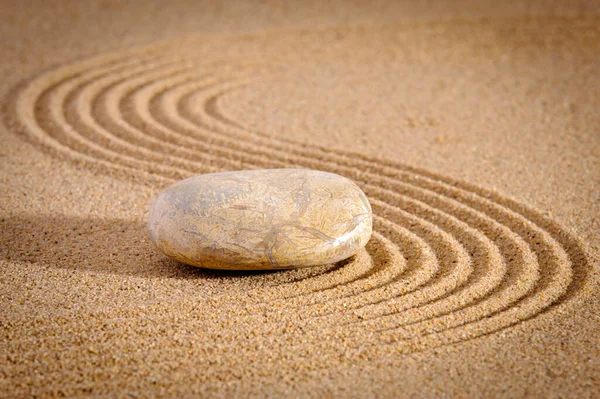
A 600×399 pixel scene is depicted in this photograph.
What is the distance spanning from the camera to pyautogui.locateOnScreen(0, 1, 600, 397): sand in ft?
10.0

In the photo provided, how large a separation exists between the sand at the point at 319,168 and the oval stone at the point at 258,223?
0.18m

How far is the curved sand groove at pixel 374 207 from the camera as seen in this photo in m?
3.46

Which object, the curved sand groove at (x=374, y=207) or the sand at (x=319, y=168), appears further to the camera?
the curved sand groove at (x=374, y=207)

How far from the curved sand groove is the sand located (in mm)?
18

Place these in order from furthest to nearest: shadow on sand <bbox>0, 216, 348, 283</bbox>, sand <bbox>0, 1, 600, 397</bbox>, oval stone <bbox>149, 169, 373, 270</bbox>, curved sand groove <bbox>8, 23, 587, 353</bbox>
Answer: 1. shadow on sand <bbox>0, 216, 348, 283</bbox>
2. oval stone <bbox>149, 169, 373, 270</bbox>
3. curved sand groove <bbox>8, 23, 587, 353</bbox>
4. sand <bbox>0, 1, 600, 397</bbox>

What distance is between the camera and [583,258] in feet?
12.9

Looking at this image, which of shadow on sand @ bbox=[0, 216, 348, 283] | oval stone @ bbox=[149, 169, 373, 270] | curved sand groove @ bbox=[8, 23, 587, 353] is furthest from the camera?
shadow on sand @ bbox=[0, 216, 348, 283]

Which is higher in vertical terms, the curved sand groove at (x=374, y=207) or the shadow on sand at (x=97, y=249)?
the curved sand groove at (x=374, y=207)

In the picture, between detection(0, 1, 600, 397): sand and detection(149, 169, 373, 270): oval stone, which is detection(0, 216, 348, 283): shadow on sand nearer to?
detection(0, 1, 600, 397): sand

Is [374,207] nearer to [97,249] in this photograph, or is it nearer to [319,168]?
[319,168]

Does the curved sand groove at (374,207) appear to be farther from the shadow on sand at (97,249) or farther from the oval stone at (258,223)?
the shadow on sand at (97,249)

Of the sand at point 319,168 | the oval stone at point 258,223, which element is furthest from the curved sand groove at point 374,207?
the oval stone at point 258,223

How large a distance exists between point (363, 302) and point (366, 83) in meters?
4.04

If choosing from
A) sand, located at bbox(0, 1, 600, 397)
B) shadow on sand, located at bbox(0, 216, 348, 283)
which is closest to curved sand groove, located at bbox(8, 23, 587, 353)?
sand, located at bbox(0, 1, 600, 397)
